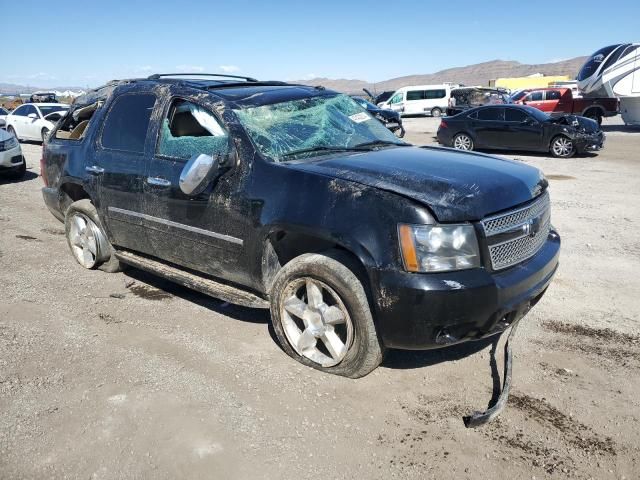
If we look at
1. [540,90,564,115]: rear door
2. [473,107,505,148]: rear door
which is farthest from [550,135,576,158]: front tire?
[540,90,564,115]: rear door

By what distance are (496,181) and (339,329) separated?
1.34 m

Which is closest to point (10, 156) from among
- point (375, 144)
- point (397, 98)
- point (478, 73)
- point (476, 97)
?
point (375, 144)

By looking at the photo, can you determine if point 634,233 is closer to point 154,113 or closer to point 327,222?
point 327,222

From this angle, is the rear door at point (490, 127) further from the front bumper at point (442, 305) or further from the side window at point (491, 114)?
the front bumper at point (442, 305)

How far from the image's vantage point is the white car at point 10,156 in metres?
11.0

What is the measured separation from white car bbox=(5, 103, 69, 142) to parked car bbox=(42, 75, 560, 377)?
15169mm

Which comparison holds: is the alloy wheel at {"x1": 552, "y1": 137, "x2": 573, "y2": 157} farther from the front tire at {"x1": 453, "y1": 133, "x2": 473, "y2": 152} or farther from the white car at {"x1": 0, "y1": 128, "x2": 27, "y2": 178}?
the white car at {"x1": 0, "y1": 128, "x2": 27, "y2": 178}

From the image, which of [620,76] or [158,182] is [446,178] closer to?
[158,182]

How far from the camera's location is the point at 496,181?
3.24 metres

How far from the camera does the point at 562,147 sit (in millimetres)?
14508

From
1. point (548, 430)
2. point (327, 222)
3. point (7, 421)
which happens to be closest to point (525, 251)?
point (548, 430)

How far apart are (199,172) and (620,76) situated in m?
23.2

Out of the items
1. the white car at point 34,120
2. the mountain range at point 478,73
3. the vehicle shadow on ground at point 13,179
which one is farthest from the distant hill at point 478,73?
the vehicle shadow on ground at point 13,179

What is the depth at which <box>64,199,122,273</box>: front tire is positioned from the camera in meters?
5.12
